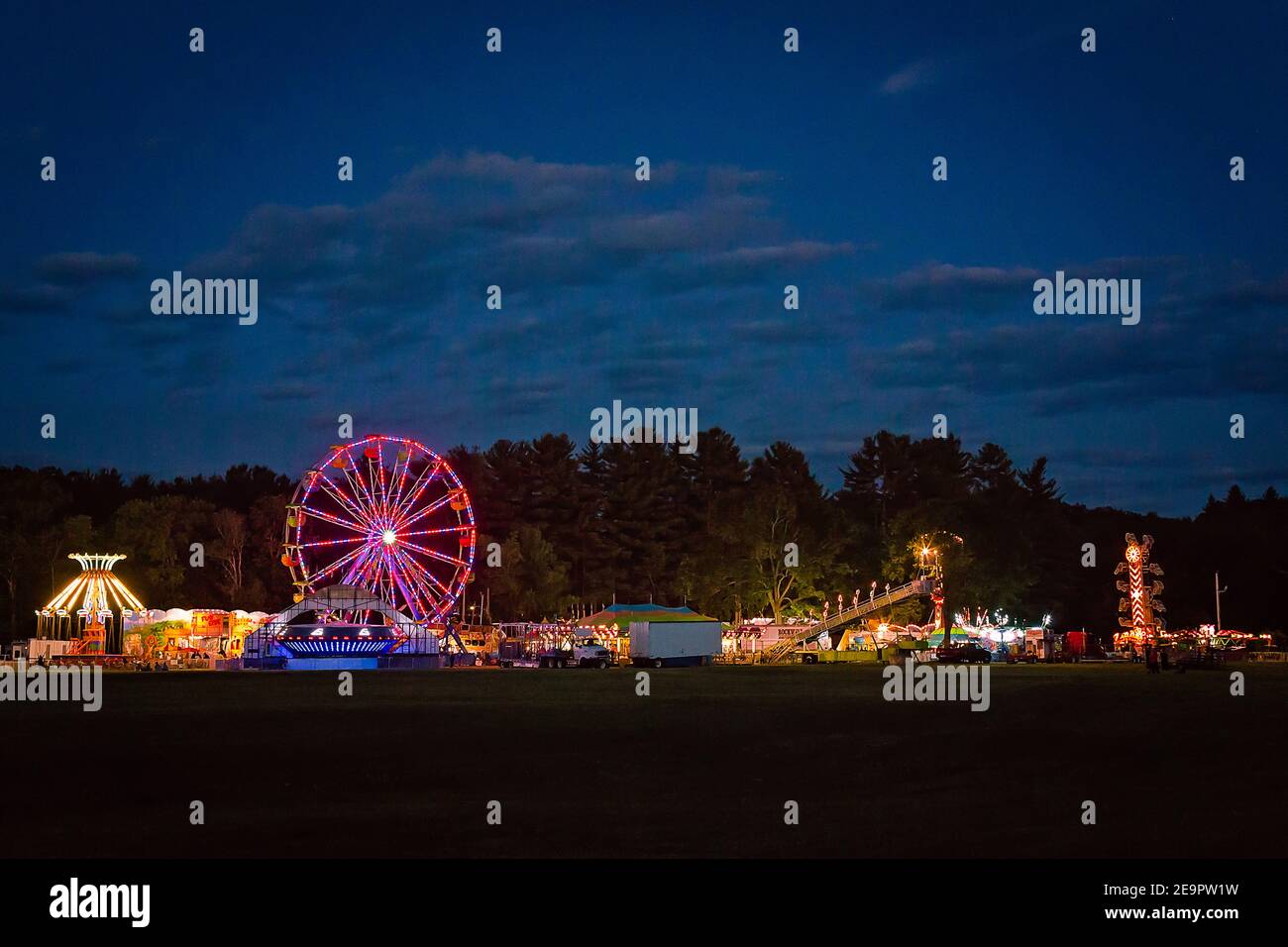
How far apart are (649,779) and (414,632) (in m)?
63.3

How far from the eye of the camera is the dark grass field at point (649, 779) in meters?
15.1

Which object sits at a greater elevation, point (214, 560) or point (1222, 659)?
point (214, 560)

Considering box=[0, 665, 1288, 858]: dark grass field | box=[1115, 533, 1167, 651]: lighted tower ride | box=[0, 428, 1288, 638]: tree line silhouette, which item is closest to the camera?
box=[0, 665, 1288, 858]: dark grass field

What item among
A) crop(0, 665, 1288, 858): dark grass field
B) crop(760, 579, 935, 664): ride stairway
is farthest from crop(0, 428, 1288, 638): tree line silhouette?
crop(0, 665, 1288, 858): dark grass field

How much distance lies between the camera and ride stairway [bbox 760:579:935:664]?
306 feet

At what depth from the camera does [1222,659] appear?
256 feet

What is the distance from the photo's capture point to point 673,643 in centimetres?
8188

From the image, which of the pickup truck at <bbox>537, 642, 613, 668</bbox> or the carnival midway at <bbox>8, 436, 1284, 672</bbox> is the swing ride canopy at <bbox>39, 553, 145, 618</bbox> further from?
the pickup truck at <bbox>537, 642, 613, 668</bbox>

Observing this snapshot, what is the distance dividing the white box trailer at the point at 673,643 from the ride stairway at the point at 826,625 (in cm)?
628

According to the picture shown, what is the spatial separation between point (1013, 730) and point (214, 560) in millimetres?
109605

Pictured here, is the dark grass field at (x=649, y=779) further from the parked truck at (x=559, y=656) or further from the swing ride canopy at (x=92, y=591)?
the swing ride canopy at (x=92, y=591)

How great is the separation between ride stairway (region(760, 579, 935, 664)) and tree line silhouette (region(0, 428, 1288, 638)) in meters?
12.3
